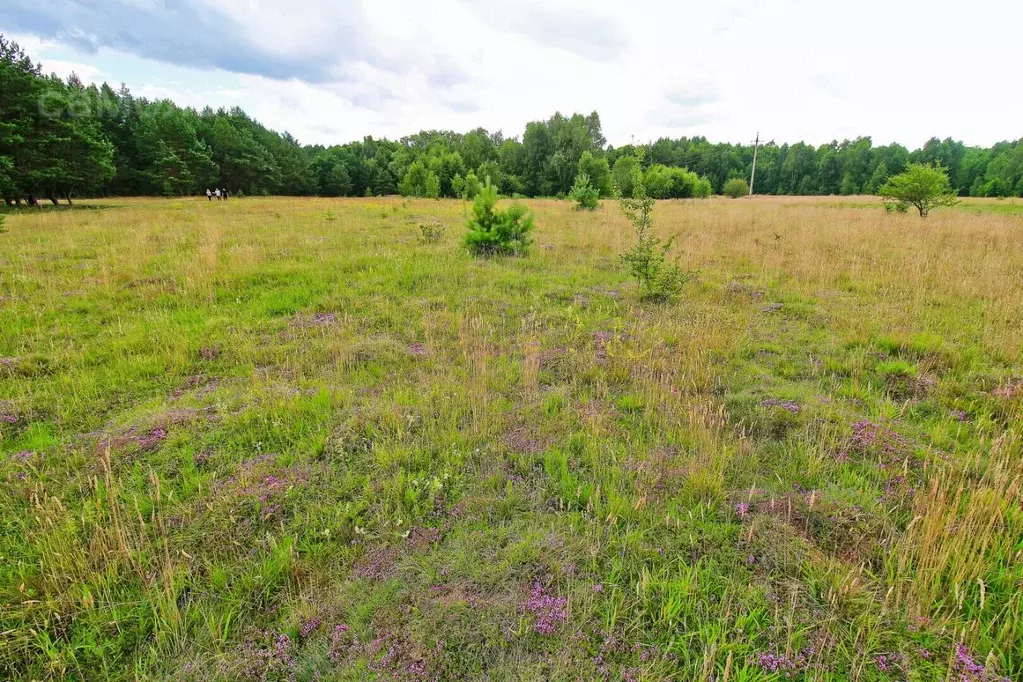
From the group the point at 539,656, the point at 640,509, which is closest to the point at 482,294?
the point at 640,509

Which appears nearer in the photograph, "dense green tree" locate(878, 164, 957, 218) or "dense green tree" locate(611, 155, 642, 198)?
"dense green tree" locate(878, 164, 957, 218)

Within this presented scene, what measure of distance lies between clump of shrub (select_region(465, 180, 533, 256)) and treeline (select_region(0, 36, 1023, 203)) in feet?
88.3

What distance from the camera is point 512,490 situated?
10.9 feet

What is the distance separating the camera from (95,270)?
30.9 ft

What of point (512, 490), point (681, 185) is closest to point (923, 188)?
point (512, 490)

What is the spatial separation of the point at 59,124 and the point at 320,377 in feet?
113

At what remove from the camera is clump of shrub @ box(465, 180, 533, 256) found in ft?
36.2

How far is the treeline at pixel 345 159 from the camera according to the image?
1014 inches

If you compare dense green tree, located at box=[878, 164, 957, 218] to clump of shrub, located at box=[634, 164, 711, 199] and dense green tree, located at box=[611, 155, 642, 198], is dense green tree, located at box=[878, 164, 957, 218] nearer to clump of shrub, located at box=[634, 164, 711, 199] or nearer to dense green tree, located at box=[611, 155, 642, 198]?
dense green tree, located at box=[611, 155, 642, 198]

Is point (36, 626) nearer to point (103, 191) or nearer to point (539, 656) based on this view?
point (539, 656)

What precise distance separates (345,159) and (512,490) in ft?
280

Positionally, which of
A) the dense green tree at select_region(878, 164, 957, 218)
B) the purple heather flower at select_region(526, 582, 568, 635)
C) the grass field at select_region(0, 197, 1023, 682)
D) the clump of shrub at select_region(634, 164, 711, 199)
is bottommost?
the purple heather flower at select_region(526, 582, 568, 635)

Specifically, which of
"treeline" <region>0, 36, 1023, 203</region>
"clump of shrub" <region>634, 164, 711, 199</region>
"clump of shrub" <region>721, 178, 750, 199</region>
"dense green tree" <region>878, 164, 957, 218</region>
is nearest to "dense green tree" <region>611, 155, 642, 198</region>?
"treeline" <region>0, 36, 1023, 203</region>

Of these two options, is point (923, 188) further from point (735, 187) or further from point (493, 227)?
point (735, 187)
